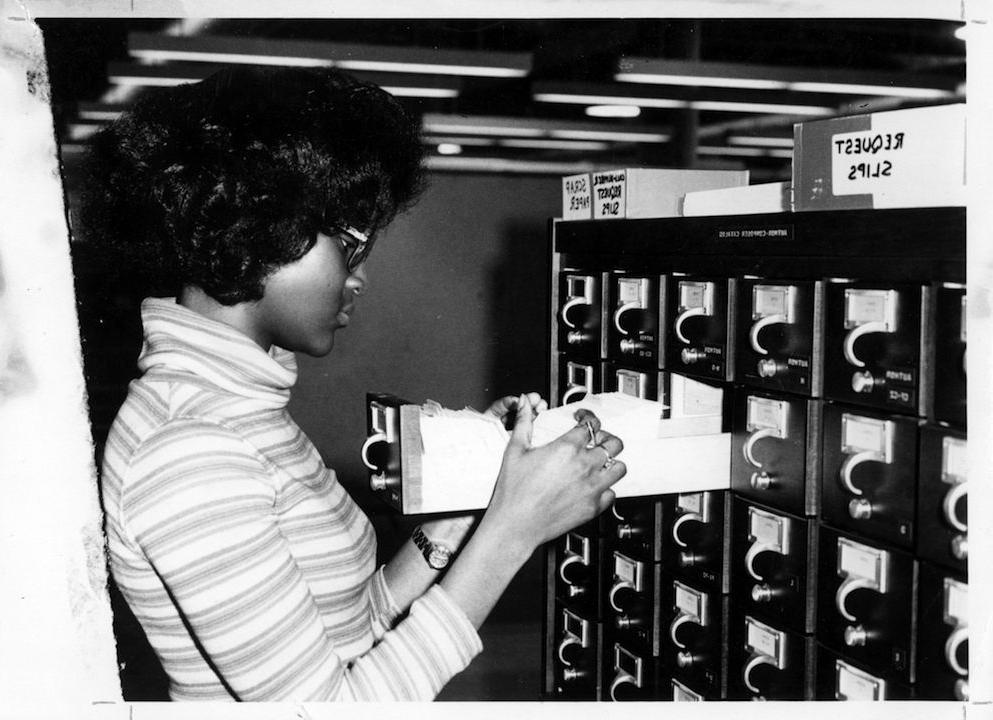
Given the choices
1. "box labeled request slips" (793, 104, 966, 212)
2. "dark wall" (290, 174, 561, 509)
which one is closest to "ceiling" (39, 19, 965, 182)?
"box labeled request slips" (793, 104, 966, 212)

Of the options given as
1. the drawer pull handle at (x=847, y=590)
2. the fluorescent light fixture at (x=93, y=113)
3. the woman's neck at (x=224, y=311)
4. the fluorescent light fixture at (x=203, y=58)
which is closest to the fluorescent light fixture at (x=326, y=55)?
the fluorescent light fixture at (x=203, y=58)

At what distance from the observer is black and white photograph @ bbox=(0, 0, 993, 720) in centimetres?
118

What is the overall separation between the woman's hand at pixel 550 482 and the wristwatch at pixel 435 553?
1.20 feet

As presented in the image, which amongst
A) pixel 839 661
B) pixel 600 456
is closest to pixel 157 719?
pixel 600 456

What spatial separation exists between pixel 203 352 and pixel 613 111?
4966mm

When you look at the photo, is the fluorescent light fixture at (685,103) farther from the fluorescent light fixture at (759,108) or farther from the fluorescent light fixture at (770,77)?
the fluorescent light fixture at (770,77)

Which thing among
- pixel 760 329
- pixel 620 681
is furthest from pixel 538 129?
pixel 760 329

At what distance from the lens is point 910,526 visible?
124 cm

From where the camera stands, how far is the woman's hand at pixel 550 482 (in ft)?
4.16

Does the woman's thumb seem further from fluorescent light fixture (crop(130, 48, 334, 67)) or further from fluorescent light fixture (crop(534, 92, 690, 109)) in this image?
fluorescent light fixture (crop(534, 92, 690, 109))

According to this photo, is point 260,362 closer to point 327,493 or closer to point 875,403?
point 327,493

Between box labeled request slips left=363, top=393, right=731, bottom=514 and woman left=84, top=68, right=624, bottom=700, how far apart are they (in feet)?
0.19

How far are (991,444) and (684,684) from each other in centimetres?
79

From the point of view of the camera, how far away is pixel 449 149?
6.01 m
